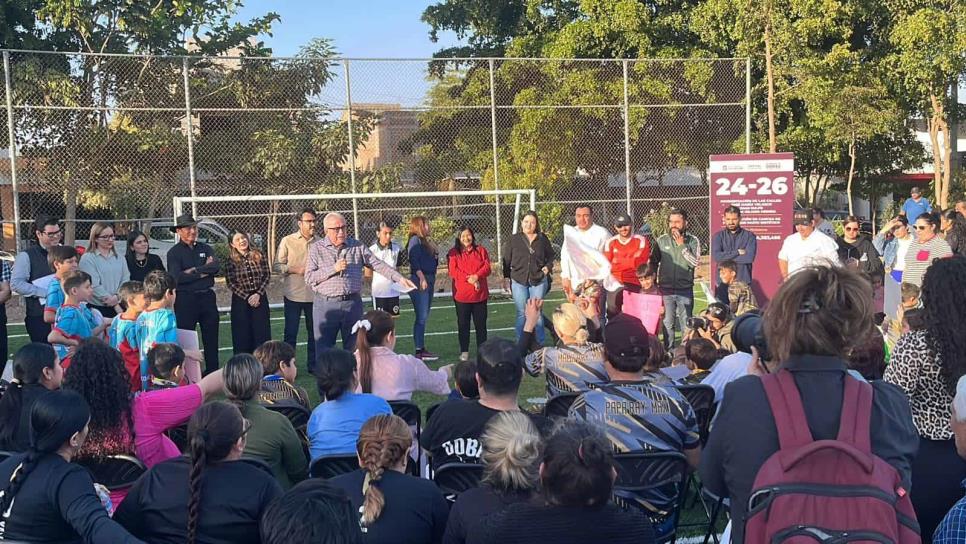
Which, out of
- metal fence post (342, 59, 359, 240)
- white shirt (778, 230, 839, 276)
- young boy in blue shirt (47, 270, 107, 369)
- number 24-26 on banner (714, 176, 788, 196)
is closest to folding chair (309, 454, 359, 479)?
young boy in blue shirt (47, 270, 107, 369)

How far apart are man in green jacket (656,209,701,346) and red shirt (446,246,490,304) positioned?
6.54ft

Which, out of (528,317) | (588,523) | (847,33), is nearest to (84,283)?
(528,317)

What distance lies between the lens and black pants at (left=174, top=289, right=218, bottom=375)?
918cm

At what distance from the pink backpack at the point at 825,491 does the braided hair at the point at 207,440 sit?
5.59ft

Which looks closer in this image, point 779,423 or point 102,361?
point 779,423

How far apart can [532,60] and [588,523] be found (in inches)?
630

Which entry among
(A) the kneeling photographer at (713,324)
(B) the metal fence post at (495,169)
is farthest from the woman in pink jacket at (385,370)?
(B) the metal fence post at (495,169)

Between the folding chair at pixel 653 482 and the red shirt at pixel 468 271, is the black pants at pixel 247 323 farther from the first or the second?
the folding chair at pixel 653 482

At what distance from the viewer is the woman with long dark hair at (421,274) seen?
36.0 feet

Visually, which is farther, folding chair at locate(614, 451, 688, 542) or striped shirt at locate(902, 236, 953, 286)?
striped shirt at locate(902, 236, 953, 286)

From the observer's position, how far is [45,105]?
1548 cm

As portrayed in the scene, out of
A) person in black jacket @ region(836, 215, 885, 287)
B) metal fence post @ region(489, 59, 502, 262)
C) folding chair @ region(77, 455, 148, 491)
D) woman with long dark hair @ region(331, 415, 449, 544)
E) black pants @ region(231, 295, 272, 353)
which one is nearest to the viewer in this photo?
woman with long dark hair @ region(331, 415, 449, 544)

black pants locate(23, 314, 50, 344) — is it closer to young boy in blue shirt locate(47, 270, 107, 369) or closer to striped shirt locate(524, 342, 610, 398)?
young boy in blue shirt locate(47, 270, 107, 369)

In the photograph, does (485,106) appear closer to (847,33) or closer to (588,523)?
(847,33)
